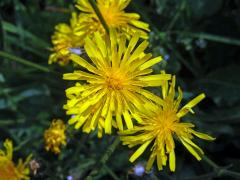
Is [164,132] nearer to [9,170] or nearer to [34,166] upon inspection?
[34,166]

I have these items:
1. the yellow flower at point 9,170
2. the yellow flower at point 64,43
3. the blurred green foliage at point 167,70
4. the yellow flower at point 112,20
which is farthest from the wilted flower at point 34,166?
the yellow flower at point 112,20

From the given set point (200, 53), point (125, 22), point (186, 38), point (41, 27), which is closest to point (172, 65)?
point (186, 38)

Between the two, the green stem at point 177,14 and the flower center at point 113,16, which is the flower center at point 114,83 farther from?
the green stem at point 177,14

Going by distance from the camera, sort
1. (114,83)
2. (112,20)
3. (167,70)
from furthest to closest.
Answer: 1. (167,70)
2. (112,20)
3. (114,83)

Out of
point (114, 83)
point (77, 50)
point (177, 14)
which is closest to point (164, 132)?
point (114, 83)

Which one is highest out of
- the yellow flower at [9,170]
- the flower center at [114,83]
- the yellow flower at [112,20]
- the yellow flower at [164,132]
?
the yellow flower at [112,20]

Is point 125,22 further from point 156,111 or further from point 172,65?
point 172,65
